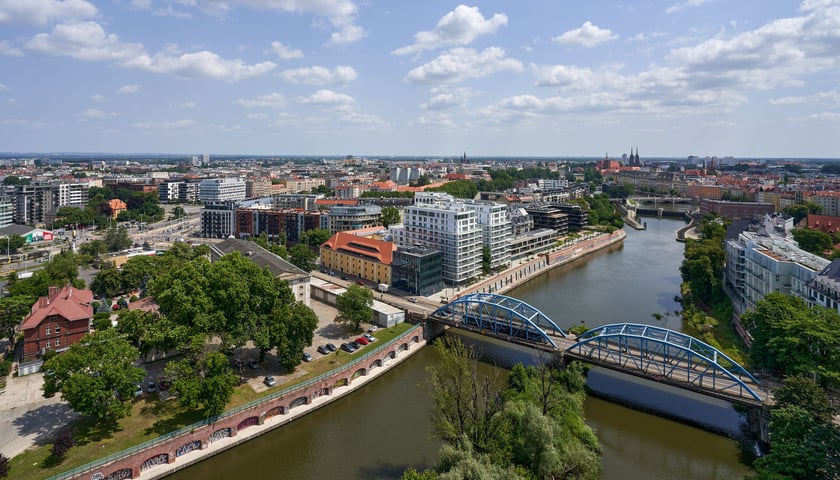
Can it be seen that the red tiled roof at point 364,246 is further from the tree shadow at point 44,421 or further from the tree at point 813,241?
the tree at point 813,241

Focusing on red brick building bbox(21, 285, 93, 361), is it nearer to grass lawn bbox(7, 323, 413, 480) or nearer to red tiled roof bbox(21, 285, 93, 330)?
red tiled roof bbox(21, 285, 93, 330)

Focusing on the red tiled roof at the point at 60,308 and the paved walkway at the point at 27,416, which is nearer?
the paved walkway at the point at 27,416

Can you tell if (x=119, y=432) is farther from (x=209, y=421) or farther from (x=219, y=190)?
(x=219, y=190)

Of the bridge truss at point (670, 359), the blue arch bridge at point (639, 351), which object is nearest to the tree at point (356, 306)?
the blue arch bridge at point (639, 351)

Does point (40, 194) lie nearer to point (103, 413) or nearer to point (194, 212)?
point (194, 212)

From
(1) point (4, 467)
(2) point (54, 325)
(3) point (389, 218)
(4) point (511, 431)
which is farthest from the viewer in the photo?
(3) point (389, 218)

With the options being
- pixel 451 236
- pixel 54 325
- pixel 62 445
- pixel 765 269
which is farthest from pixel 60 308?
pixel 765 269
